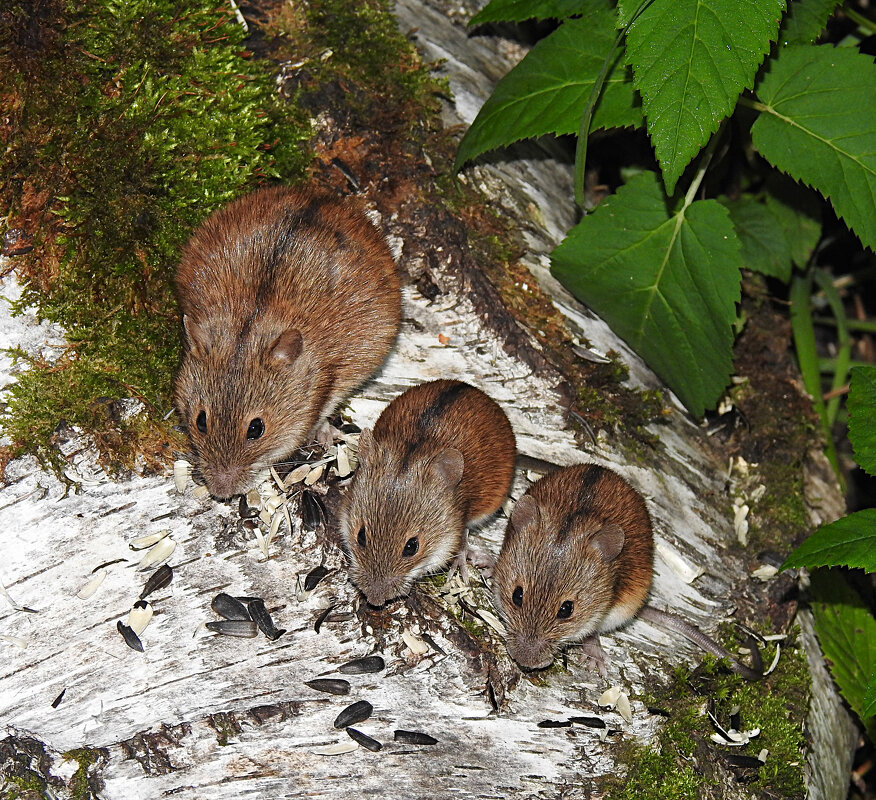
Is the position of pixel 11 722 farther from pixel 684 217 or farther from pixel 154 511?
pixel 684 217

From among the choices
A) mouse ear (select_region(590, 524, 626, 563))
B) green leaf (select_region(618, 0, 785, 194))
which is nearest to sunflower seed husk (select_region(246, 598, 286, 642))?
mouse ear (select_region(590, 524, 626, 563))

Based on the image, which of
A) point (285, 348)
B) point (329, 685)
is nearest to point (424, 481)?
point (285, 348)

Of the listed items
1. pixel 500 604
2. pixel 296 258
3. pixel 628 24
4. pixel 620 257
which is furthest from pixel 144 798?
pixel 628 24

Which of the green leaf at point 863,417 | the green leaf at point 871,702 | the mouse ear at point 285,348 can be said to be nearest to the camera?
the green leaf at point 871,702

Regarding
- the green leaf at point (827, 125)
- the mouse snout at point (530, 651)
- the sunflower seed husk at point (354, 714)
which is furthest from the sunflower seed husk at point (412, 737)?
the green leaf at point (827, 125)

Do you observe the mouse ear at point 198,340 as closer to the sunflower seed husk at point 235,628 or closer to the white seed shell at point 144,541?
the white seed shell at point 144,541

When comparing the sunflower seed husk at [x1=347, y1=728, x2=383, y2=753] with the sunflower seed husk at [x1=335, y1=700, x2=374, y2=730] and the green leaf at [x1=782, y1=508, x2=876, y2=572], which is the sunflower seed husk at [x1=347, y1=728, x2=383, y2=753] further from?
the green leaf at [x1=782, y1=508, x2=876, y2=572]

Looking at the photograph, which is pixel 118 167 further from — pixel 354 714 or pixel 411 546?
pixel 354 714
